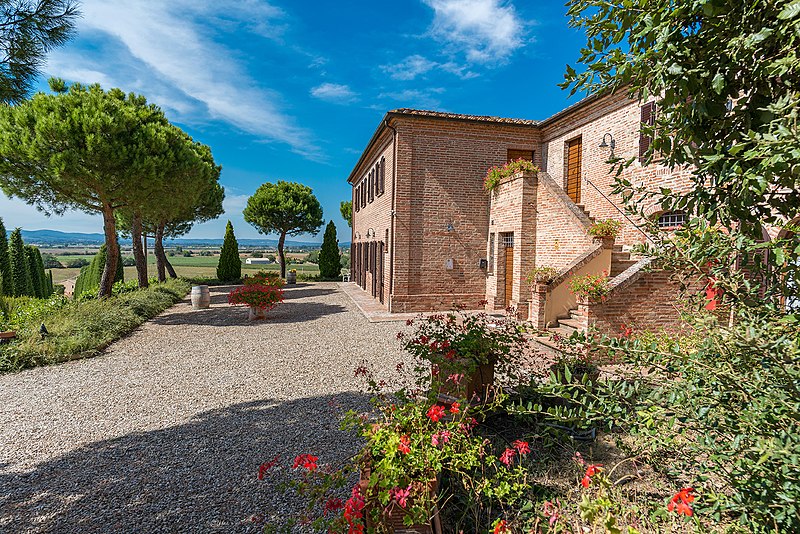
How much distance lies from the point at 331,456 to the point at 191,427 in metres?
2.07

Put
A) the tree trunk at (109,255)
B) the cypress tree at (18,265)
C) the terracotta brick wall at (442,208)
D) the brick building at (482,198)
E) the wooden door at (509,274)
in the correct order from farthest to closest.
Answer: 1. the cypress tree at (18,265)
2. the tree trunk at (109,255)
3. the terracotta brick wall at (442,208)
4. the wooden door at (509,274)
5. the brick building at (482,198)

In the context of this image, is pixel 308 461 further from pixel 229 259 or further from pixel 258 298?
pixel 229 259

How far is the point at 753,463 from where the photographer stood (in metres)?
1.42

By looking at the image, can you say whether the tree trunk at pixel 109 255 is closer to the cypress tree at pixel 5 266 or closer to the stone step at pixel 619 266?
the cypress tree at pixel 5 266

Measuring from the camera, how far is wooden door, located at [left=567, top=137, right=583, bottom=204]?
12.1m

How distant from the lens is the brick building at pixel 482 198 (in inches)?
415

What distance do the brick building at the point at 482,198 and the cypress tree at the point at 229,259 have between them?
16.2 metres

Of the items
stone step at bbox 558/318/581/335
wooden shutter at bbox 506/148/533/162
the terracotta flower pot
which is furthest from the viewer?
wooden shutter at bbox 506/148/533/162

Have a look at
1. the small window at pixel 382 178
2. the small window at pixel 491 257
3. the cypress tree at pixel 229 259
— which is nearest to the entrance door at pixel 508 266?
the small window at pixel 491 257

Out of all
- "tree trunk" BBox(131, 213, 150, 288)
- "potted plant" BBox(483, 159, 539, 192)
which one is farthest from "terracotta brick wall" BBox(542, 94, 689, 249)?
"tree trunk" BBox(131, 213, 150, 288)

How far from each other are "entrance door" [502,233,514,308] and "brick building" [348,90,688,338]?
0.03 meters

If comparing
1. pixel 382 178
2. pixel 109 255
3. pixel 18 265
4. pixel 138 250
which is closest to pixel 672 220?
pixel 382 178

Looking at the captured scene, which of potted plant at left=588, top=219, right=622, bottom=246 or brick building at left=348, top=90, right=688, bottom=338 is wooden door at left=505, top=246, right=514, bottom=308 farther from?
potted plant at left=588, top=219, right=622, bottom=246

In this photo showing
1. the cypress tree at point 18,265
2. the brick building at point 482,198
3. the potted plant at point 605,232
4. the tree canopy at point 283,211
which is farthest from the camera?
the tree canopy at point 283,211
